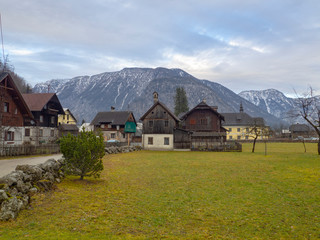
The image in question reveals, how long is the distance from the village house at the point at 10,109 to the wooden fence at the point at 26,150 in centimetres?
621

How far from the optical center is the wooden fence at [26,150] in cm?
2460

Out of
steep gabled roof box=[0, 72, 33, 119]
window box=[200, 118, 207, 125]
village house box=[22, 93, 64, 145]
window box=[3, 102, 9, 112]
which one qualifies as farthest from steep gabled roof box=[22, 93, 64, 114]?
window box=[200, 118, 207, 125]

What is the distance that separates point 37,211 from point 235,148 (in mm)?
38133

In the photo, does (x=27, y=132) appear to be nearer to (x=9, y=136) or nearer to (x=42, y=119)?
(x=42, y=119)

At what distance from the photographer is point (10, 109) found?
3353cm

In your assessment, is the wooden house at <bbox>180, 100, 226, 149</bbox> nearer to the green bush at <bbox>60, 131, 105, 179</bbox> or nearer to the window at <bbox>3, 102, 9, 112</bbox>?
the window at <bbox>3, 102, 9, 112</bbox>

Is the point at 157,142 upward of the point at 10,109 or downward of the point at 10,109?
downward

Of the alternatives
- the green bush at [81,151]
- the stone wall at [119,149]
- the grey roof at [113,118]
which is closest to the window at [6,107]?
the stone wall at [119,149]

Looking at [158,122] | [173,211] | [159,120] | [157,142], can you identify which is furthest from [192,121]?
[173,211]

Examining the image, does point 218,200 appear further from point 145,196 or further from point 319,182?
point 319,182

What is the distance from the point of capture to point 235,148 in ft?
140

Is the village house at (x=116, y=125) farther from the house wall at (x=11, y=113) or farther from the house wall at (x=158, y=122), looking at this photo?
the house wall at (x=11, y=113)

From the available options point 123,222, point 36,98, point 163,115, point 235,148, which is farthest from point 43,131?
point 123,222

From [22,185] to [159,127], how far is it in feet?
124
